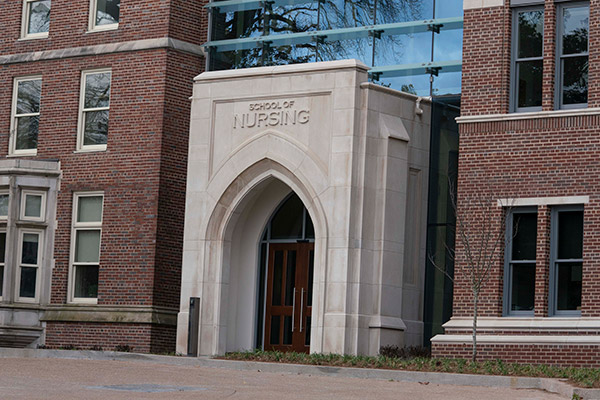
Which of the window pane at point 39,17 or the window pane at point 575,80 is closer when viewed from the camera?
the window pane at point 575,80

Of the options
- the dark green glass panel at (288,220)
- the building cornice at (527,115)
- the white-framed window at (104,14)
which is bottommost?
the dark green glass panel at (288,220)

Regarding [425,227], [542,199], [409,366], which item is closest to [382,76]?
[425,227]

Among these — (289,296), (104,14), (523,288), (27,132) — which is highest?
(104,14)

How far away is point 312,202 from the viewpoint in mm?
25266

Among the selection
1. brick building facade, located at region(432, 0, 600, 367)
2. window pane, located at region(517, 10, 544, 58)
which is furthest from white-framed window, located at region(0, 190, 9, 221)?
window pane, located at region(517, 10, 544, 58)

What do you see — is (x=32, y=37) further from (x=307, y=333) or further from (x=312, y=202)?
(x=307, y=333)

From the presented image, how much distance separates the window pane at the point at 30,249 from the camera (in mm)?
29641

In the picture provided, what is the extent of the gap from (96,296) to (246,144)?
5.71 m

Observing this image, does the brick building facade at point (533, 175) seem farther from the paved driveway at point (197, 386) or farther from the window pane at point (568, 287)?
the paved driveway at point (197, 386)

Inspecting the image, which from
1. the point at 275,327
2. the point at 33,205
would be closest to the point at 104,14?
the point at 33,205

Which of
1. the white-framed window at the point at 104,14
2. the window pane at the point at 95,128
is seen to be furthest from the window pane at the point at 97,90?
the white-framed window at the point at 104,14

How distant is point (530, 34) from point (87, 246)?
11.5 m

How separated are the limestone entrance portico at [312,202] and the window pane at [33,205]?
4797 mm

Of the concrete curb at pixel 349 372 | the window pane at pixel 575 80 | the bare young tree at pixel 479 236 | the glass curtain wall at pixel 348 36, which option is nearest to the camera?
the concrete curb at pixel 349 372
